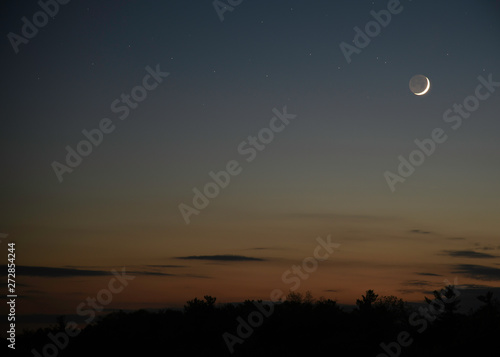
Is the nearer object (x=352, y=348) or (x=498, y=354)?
(x=498, y=354)

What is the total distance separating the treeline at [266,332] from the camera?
3469 cm

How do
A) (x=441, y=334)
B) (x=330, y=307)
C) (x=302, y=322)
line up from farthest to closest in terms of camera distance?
(x=330, y=307) < (x=302, y=322) < (x=441, y=334)

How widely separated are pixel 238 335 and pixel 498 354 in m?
14.6

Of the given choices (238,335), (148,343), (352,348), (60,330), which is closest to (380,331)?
(352,348)

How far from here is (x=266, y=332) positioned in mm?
38375

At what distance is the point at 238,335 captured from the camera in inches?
1465

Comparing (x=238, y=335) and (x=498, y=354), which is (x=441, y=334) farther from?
(x=238, y=335)

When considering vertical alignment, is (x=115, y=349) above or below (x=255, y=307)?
below

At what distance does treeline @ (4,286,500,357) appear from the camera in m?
34.7

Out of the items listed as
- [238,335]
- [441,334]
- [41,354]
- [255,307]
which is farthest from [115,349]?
[441,334]

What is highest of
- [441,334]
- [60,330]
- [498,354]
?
[60,330]

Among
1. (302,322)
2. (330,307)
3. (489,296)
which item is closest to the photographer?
(489,296)

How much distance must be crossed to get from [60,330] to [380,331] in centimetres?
1874

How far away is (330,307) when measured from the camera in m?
41.2
